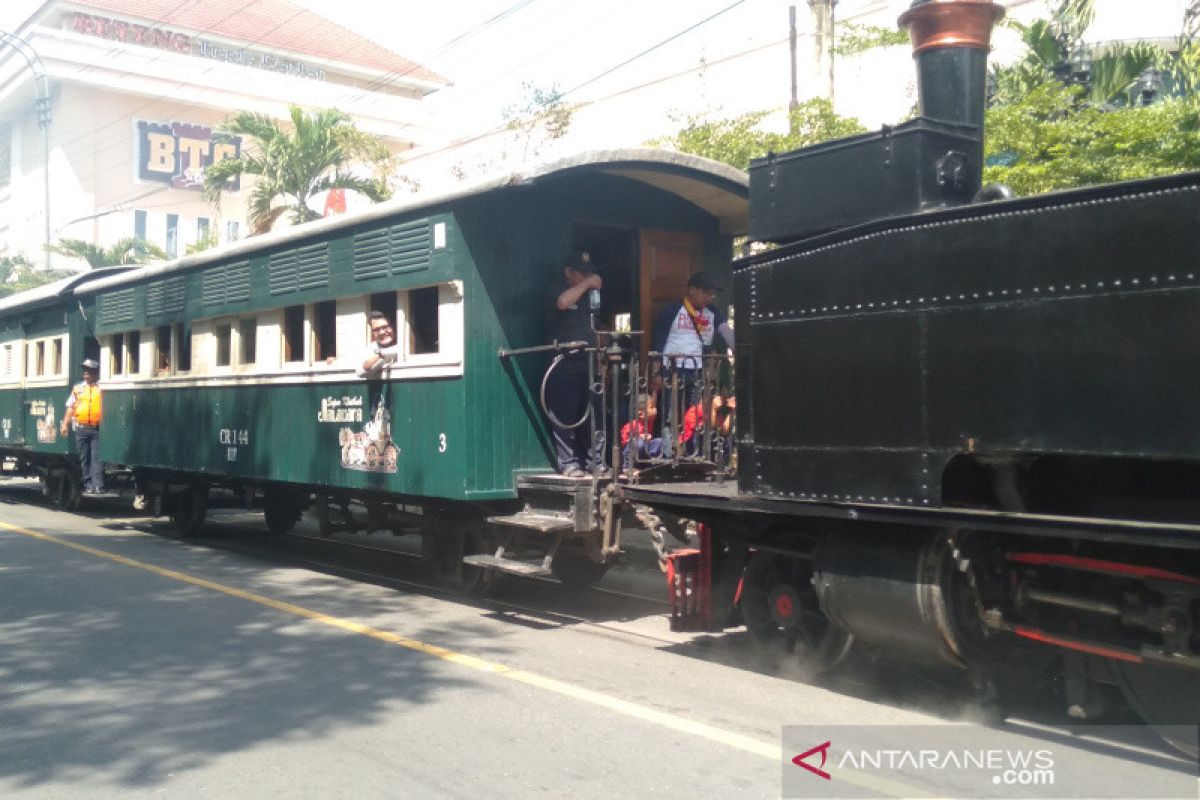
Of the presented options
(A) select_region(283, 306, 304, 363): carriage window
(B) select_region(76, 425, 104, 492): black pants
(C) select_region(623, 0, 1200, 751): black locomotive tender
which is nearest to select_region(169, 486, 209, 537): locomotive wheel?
(B) select_region(76, 425, 104, 492): black pants

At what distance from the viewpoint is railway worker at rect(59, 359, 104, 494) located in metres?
14.4

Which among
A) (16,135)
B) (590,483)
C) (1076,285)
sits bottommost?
(590,483)

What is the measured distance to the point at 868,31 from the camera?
581 inches

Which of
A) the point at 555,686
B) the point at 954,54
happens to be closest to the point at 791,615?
the point at 555,686

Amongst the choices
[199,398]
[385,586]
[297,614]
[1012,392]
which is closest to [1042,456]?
[1012,392]

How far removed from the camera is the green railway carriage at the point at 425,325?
8016 mm

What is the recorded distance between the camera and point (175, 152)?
1826 inches

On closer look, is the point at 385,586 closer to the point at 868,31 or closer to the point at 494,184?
the point at 494,184

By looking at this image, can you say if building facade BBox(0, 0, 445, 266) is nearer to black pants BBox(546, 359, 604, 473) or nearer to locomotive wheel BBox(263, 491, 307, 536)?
locomotive wheel BBox(263, 491, 307, 536)

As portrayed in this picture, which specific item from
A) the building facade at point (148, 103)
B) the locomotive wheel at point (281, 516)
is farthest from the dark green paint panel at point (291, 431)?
the building facade at point (148, 103)

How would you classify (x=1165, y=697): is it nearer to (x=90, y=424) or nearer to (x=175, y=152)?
(x=90, y=424)

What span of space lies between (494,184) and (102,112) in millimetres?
42136

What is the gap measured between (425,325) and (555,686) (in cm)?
344

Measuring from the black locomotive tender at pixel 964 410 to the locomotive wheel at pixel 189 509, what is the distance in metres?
7.86
